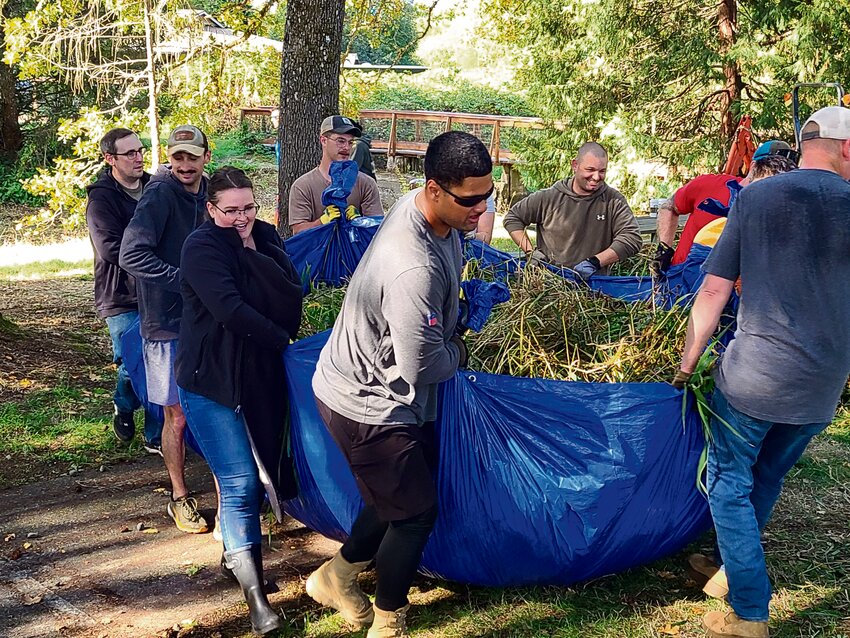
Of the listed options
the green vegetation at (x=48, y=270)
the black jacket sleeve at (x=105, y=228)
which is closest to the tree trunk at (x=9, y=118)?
the green vegetation at (x=48, y=270)

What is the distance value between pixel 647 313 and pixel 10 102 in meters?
14.0

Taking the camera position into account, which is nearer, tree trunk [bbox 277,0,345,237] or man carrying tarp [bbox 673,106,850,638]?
man carrying tarp [bbox 673,106,850,638]

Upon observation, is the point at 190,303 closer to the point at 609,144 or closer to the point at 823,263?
the point at 823,263

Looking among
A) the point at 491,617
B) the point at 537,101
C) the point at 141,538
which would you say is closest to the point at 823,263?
the point at 491,617

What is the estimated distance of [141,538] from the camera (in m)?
3.55

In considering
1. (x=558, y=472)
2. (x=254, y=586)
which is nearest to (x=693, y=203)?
(x=558, y=472)

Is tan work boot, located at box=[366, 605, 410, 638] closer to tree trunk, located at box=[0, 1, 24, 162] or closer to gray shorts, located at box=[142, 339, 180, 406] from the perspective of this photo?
gray shorts, located at box=[142, 339, 180, 406]

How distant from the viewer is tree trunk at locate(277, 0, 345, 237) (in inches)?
206

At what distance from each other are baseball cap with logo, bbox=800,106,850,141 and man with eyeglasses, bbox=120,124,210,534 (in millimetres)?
2213

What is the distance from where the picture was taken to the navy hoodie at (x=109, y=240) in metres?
3.87

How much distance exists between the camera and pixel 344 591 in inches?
111

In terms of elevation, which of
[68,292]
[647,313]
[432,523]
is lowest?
[68,292]

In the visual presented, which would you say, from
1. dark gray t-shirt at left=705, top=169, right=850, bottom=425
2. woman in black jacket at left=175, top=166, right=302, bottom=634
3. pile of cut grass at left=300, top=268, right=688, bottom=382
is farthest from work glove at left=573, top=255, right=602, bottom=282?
woman in black jacket at left=175, top=166, right=302, bottom=634

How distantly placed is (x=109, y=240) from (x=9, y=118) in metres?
12.7
